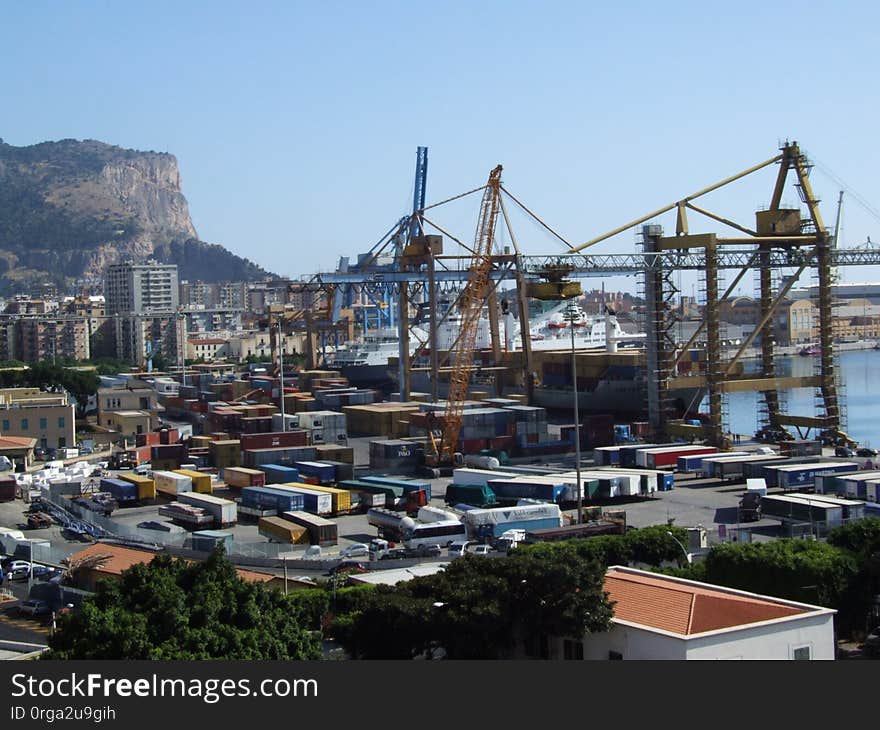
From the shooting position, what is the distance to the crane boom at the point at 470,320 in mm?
20844

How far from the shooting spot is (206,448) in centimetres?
2225

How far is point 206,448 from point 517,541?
33.9 feet

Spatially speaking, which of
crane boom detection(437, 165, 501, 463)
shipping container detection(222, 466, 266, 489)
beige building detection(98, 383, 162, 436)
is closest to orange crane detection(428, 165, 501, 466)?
crane boom detection(437, 165, 501, 463)

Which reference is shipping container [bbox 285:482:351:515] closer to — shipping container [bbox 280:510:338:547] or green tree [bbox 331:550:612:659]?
shipping container [bbox 280:510:338:547]

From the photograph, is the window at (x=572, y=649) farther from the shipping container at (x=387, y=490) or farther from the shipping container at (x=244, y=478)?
the shipping container at (x=244, y=478)

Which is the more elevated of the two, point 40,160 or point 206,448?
point 40,160

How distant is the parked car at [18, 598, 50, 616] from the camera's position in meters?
A: 11.2

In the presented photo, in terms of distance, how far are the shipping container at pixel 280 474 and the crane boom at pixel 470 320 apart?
3.05 meters

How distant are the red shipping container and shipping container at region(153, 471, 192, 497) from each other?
2271mm

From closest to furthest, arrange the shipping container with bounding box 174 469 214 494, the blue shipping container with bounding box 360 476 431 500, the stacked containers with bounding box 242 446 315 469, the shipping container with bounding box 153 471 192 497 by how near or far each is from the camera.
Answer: the blue shipping container with bounding box 360 476 431 500 → the shipping container with bounding box 153 471 192 497 → the shipping container with bounding box 174 469 214 494 → the stacked containers with bounding box 242 446 315 469

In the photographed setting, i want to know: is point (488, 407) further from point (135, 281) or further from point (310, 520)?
point (135, 281)

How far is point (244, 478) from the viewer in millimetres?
18203

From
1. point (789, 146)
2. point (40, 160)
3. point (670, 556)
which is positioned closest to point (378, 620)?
point (670, 556)

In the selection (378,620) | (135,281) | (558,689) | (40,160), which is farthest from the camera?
(40,160)
